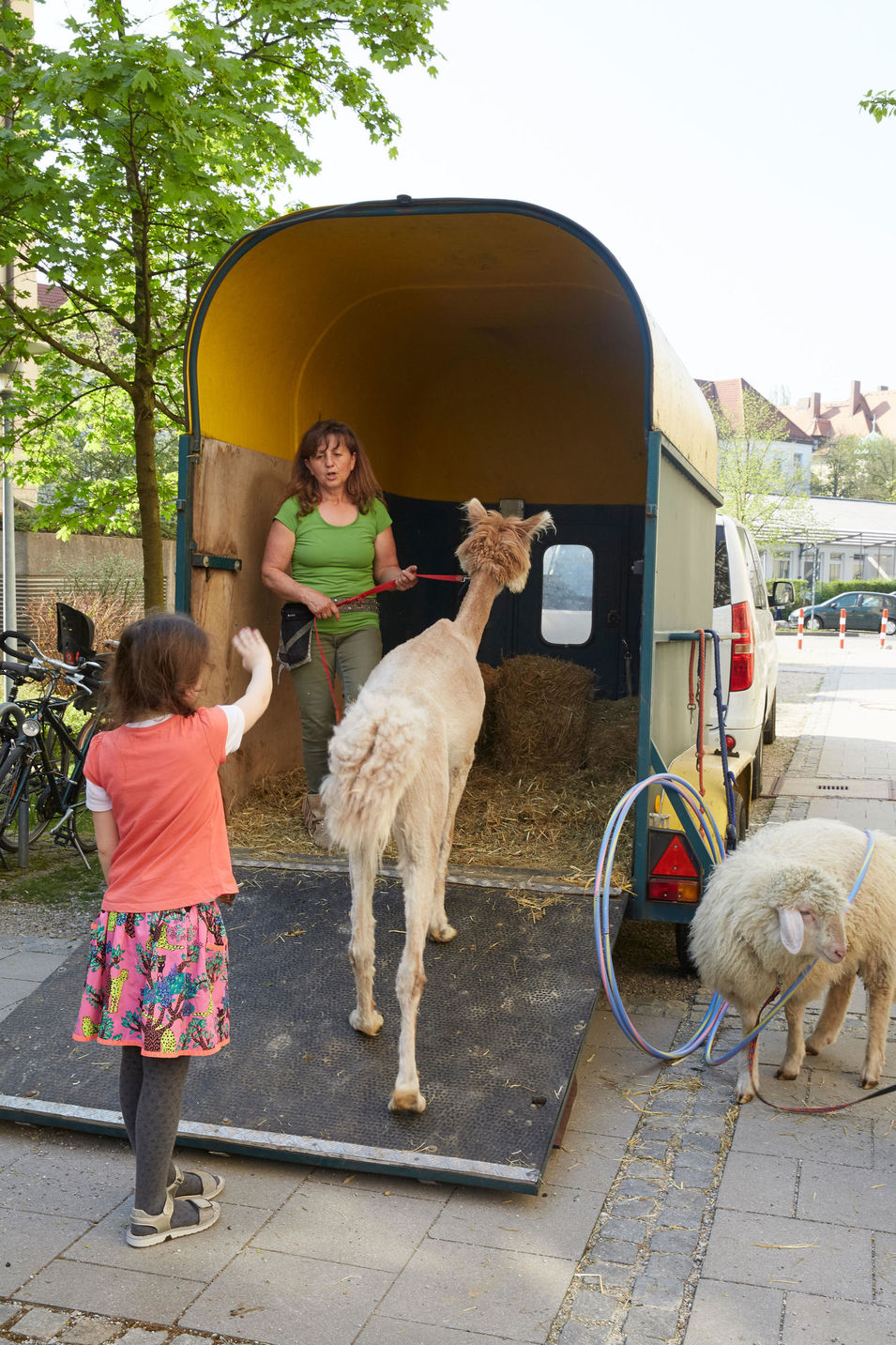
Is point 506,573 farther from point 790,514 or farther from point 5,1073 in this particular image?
point 790,514

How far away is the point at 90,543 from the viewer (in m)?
18.2

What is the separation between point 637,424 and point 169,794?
262 inches

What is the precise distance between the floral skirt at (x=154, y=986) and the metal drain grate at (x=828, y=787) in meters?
8.13

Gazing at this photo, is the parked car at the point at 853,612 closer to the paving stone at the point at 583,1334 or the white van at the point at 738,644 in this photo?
the white van at the point at 738,644

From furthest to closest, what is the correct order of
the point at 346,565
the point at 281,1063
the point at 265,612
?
the point at 265,612 < the point at 346,565 < the point at 281,1063

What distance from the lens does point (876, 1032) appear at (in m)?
4.33

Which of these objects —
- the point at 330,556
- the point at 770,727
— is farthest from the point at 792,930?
the point at 770,727

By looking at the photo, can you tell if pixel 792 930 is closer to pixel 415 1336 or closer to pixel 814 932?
pixel 814 932

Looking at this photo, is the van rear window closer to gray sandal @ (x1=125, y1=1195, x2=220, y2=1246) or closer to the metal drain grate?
the metal drain grate

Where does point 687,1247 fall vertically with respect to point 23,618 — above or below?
below

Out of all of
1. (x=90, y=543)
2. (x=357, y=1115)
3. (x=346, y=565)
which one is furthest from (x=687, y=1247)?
(x=90, y=543)

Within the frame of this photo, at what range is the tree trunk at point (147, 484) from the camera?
9.39 metres

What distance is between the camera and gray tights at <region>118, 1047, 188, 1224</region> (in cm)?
317

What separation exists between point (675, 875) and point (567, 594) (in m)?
4.46
